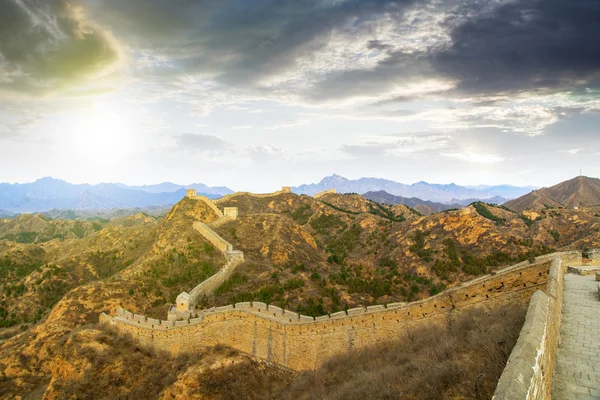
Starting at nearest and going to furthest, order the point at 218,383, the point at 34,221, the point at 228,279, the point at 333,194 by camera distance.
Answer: the point at 218,383 → the point at 228,279 → the point at 333,194 → the point at 34,221

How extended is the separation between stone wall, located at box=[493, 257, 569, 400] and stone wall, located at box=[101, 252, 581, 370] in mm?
7426

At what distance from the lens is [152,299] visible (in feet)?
129

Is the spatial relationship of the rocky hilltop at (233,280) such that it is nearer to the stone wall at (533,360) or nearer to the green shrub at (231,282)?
the green shrub at (231,282)

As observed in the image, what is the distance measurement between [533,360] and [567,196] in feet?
627

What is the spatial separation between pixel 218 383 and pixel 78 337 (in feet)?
41.2

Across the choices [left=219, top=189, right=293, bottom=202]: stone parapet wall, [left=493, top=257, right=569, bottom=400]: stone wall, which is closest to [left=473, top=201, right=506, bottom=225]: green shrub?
[left=219, top=189, right=293, bottom=202]: stone parapet wall

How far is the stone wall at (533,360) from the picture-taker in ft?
19.2

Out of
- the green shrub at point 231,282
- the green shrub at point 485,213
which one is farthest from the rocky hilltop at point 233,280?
the green shrub at point 485,213

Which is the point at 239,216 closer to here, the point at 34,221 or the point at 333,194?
the point at 333,194

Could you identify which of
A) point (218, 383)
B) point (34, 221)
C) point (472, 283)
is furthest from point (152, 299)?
point (34, 221)

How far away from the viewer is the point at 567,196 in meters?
160

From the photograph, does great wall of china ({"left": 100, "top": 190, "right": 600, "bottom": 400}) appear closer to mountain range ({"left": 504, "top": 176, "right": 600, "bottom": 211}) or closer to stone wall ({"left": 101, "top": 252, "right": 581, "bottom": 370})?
stone wall ({"left": 101, "top": 252, "right": 581, "bottom": 370})

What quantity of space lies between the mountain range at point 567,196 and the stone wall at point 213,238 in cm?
13071

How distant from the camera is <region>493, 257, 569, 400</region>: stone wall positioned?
19.2 feet
